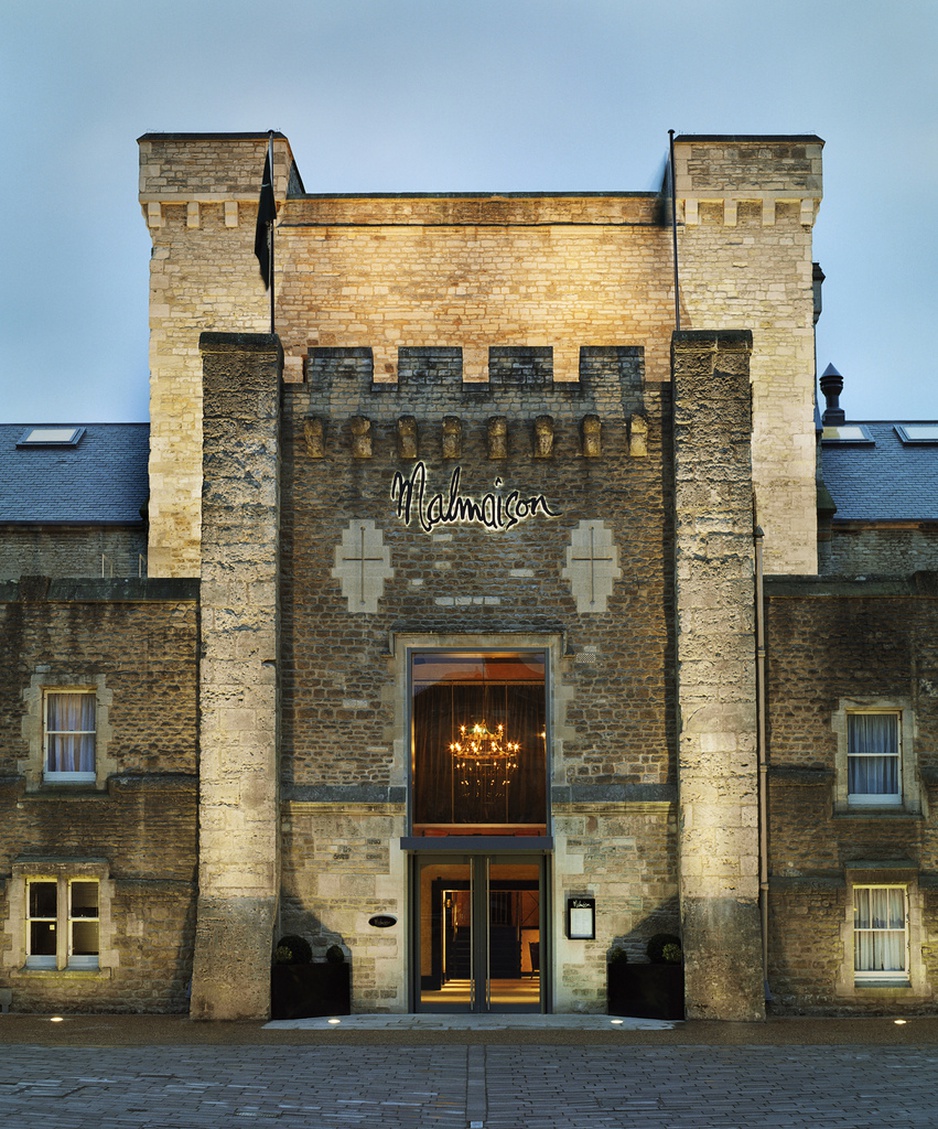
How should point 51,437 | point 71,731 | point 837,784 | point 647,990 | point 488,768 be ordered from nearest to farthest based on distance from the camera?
point 647,990 < point 837,784 < point 488,768 < point 71,731 < point 51,437

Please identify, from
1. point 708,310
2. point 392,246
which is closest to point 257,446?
point 392,246

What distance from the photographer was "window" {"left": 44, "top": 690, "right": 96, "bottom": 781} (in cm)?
1730

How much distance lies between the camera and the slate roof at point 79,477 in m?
25.1

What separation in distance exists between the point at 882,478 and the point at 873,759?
10.8 meters

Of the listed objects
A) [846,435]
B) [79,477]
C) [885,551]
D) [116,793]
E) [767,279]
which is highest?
[767,279]

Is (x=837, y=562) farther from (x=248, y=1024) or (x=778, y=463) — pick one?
(x=248, y=1024)

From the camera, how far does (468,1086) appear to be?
1240cm

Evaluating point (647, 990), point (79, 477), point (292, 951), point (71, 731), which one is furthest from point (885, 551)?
point (79, 477)

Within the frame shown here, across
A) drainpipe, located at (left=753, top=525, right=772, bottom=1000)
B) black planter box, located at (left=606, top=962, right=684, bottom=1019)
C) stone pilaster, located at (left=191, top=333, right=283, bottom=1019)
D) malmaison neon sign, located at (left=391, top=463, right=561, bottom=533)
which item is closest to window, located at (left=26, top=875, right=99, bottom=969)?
stone pilaster, located at (left=191, top=333, right=283, bottom=1019)

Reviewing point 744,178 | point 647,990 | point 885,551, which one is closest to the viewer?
point 647,990

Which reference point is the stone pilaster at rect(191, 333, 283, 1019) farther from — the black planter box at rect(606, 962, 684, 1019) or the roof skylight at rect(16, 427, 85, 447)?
the roof skylight at rect(16, 427, 85, 447)

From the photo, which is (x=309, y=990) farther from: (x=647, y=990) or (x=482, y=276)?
(x=482, y=276)

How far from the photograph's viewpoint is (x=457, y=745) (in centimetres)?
1700

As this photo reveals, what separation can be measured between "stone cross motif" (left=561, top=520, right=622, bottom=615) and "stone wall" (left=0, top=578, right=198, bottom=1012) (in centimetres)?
499
